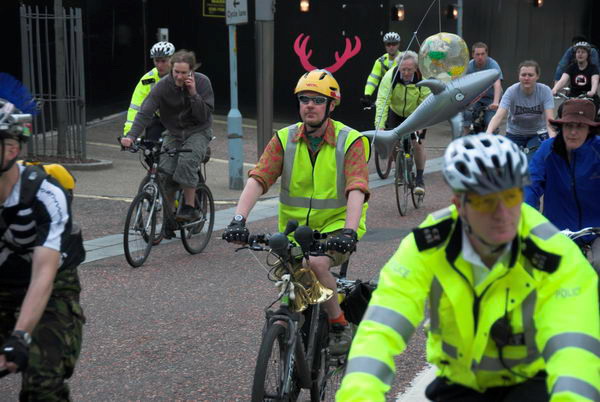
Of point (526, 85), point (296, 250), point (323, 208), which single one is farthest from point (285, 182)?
point (526, 85)

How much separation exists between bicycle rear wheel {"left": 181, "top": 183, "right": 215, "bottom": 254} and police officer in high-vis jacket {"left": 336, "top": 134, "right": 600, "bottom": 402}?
22.5 feet

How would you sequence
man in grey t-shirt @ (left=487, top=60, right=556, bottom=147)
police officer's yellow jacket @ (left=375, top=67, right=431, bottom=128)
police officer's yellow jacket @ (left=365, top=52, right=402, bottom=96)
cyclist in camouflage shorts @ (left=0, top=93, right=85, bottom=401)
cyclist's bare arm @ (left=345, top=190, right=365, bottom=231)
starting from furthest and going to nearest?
police officer's yellow jacket @ (left=365, top=52, right=402, bottom=96) < police officer's yellow jacket @ (left=375, top=67, right=431, bottom=128) < man in grey t-shirt @ (left=487, top=60, right=556, bottom=147) < cyclist's bare arm @ (left=345, top=190, right=365, bottom=231) < cyclist in camouflage shorts @ (left=0, top=93, right=85, bottom=401)

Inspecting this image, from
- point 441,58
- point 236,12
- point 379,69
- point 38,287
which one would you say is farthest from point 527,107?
point 38,287

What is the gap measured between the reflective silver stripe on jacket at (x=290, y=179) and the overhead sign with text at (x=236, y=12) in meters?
8.02

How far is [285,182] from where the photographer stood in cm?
557

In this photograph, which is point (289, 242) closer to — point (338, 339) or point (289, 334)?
point (289, 334)

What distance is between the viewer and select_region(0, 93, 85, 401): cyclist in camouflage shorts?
12.3ft

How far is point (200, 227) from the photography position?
33.2 ft

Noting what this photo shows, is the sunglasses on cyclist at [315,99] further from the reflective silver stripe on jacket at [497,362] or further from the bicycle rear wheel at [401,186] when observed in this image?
the bicycle rear wheel at [401,186]

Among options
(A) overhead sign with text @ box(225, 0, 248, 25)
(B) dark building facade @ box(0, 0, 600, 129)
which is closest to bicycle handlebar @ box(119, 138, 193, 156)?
(A) overhead sign with text @ box(225, 0, 248, 25)

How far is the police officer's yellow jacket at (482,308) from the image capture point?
265 cm

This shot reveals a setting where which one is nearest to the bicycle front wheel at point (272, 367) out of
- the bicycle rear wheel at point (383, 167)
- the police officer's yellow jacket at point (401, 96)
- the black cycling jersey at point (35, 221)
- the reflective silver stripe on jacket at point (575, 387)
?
the black cycling jersey at point (35, 221)

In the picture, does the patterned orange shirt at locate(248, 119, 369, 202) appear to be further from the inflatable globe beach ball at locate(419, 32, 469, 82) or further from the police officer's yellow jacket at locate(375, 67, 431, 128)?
the police officer's yellow jacket at locate(375, 67, 431, 128)

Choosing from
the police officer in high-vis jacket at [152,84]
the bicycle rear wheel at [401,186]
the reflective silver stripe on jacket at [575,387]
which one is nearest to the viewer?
the reflective silver stripe on jacket at [575,387]
